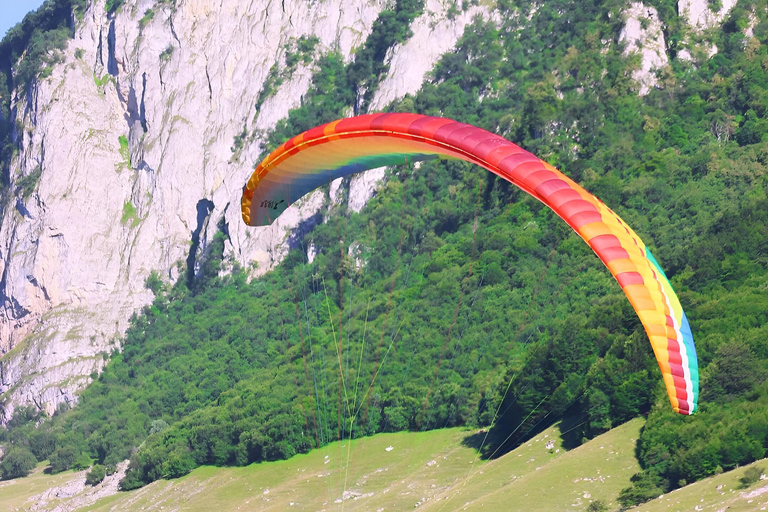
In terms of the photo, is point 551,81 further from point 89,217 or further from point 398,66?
point 89,217

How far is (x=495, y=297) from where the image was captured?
218ft

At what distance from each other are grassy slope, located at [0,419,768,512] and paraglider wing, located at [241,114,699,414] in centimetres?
1026

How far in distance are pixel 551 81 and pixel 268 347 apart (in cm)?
3407

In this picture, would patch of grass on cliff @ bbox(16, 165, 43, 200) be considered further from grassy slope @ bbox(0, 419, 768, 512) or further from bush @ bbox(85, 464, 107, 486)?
grassy slope @ bbox(0, 419, 768, 512)

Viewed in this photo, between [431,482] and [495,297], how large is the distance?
55.0 ft

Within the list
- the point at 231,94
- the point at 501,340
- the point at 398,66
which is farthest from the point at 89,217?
the point at 501,340

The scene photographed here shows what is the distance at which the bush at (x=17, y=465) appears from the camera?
309ft

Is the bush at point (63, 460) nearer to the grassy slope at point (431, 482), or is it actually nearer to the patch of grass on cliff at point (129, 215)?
the grassy slope at point (431, 482)

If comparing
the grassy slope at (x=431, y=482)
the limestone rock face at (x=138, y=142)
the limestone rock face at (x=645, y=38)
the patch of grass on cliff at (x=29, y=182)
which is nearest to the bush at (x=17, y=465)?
the grassy slope at (x=431, y=482)

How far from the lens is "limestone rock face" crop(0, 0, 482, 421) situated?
115375mm

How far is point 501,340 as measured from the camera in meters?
61.8

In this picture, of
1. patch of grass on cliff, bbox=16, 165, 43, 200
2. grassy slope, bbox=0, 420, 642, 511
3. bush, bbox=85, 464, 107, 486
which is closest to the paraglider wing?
grassy slope, bbox=0, 420, 642, 511

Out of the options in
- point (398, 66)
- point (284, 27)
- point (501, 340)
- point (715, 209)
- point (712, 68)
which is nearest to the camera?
point (501, 340)

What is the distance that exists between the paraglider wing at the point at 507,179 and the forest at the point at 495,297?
31.1 ft
